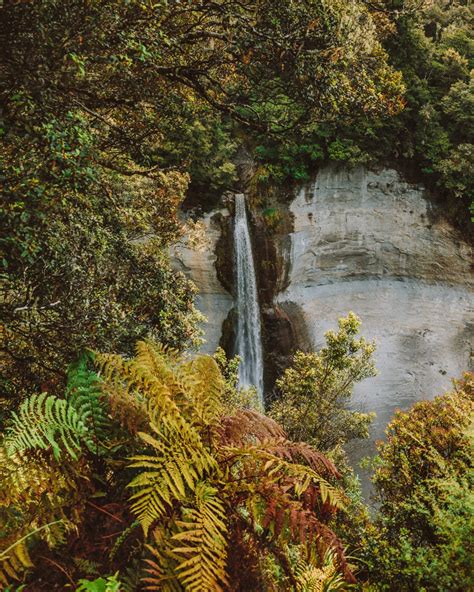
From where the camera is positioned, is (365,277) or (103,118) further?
(365,277)

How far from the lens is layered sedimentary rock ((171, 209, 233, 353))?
1736 cm

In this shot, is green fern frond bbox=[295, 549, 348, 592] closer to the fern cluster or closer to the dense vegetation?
the dense vegetation

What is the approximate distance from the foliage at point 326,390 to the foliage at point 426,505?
3.10 meters

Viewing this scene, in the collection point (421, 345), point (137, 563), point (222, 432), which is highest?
point (222, 432)

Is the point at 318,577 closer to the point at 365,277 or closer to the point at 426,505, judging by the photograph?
the point at 426,505

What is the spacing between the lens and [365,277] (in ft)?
63.4

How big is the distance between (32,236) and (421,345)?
715 inches

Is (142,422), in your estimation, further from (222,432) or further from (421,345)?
(421,345)

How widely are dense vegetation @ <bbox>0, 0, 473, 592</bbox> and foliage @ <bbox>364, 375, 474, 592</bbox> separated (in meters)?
0.02

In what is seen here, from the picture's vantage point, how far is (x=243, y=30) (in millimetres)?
4531

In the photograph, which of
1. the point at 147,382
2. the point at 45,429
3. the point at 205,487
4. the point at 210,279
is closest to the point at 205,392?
the point at 147,382

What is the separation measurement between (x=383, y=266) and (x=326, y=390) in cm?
1059

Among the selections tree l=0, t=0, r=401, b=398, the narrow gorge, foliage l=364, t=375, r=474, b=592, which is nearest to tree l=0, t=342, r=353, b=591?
tree l=0, t=0, r=401, b=398

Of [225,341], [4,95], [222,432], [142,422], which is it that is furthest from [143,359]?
[225,341]
